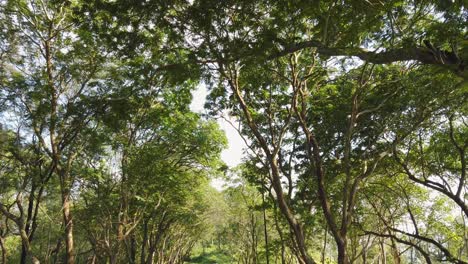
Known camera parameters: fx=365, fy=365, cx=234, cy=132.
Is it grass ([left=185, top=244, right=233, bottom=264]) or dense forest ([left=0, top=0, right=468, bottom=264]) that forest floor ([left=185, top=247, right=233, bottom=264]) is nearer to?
grass ([left=185, top=244, right=233, bottom=264])

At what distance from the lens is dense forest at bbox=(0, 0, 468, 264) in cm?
742

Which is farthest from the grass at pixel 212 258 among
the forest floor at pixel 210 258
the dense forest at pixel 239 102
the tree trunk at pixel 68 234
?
the tree trunk at pixel 68 234

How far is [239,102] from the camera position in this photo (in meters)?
10.5

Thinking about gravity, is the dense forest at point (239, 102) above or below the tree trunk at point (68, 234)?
above

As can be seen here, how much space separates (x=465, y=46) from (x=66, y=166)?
13.4 metres

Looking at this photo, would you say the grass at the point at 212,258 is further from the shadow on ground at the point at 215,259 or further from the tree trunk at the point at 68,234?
the tree trunk at the point at 68,234

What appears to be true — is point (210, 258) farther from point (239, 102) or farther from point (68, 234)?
point (239, 102)

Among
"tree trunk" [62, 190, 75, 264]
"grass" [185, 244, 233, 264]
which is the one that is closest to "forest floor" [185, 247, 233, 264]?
"grass" [185, 244, 233, 264]

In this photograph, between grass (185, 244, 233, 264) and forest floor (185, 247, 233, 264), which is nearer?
grass (185, 244, 233, 264)

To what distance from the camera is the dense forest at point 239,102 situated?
7.42 meters

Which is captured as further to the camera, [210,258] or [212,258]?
[210,258]

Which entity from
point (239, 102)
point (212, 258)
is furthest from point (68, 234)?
point (212, 258)

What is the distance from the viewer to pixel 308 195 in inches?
563

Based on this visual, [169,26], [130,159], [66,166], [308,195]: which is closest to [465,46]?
[169,26]
